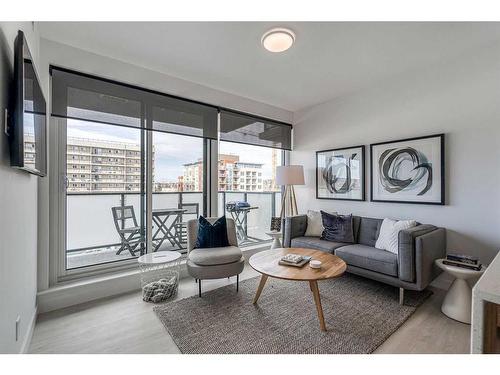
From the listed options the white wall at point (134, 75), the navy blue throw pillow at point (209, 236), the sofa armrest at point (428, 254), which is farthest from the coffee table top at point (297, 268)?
the white wall at point (134, 75)

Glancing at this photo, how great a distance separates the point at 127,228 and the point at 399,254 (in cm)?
310

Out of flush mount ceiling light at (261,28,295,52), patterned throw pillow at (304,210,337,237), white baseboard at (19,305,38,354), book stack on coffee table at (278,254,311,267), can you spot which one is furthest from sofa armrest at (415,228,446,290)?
white baseboard at (19,305,38,354)

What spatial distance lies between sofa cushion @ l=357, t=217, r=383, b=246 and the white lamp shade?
1.10 meters

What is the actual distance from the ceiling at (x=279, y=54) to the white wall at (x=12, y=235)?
0.69 m

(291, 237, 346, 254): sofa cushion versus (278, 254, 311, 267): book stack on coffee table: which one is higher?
(278, 254, 311, 267): book stack on coffee table

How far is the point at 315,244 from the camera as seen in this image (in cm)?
300

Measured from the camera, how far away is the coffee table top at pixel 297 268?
1.87 metres

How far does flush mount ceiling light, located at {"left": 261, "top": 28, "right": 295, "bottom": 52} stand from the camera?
206 centimetres

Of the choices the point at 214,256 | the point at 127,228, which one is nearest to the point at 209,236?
the point at 214,256

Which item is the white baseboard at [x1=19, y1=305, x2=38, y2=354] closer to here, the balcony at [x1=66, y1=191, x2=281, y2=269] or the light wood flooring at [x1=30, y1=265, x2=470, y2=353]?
the light wood flooring at [x1=30, y1=265, x2=470, y2=353]

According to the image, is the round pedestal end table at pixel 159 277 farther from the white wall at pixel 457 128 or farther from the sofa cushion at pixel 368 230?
the white wall at pixel 457 128
